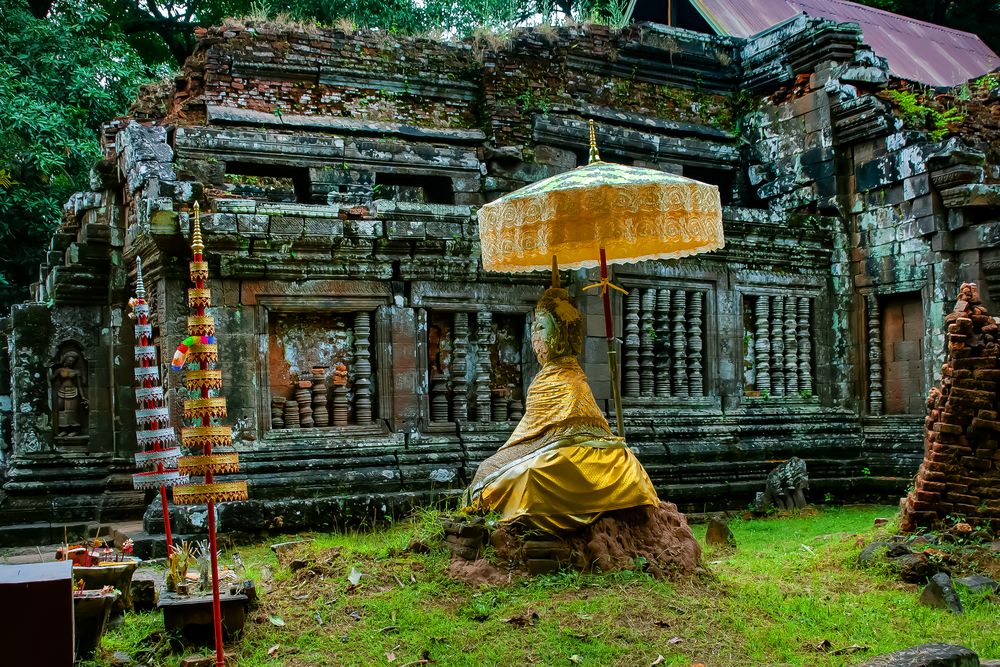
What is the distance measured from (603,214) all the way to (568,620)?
302cm

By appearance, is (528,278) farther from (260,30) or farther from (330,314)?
(260,30)

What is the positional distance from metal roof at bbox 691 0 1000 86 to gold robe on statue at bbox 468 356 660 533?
1216 cm

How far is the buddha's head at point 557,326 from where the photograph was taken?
7422 millimetres

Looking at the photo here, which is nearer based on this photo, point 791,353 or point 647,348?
point 647,348

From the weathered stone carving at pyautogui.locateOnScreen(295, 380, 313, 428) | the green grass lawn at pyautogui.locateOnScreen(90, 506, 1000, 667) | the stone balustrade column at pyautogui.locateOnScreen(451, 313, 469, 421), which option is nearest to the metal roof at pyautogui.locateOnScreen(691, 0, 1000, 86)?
the stone balustrade column at pyautogui.locateOnScreen(451, 313, 469, 421)

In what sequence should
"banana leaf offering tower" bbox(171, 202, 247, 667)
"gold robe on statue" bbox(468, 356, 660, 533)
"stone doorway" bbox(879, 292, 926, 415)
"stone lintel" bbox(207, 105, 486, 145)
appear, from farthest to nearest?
"stone doorway" bbox(879, 292, 926, 415) < "stone lintel" bbox(207, 105, 486, 145) < "gold robe on statue" bbox(468, 356, 660, 533) < "banana leaf offering tower" bbox(171, 202, 247, 667)

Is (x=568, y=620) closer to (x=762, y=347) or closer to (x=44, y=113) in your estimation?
(x=762, y=347)

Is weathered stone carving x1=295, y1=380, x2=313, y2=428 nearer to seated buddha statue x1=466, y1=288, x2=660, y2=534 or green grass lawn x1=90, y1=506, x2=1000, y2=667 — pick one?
green grass lawn x1=90, y1=506, x2=1000, y2=667

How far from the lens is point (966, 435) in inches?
316

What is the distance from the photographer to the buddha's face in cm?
744

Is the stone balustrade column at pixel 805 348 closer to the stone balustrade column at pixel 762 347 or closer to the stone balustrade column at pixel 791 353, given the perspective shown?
the stone balustrade column at pixel 791 353

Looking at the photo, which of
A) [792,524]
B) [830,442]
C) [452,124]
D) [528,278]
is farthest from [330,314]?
[830,442]

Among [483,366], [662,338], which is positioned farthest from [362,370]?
[662,338]

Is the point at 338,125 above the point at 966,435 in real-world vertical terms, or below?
above
